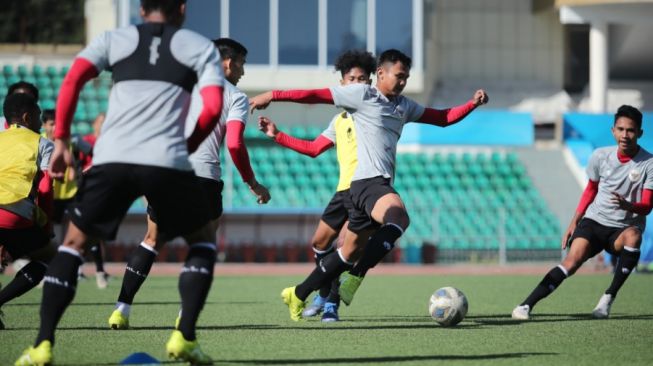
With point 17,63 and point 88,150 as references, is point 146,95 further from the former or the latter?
point 17,63

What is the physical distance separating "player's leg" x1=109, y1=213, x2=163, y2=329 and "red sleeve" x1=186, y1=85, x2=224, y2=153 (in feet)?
7.53

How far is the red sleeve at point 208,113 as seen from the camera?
19.4ft

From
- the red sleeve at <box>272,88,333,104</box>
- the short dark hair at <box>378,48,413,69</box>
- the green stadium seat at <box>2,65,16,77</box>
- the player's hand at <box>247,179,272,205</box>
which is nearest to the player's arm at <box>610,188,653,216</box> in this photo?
the short dark hair at <box>378,48,413,69</box>

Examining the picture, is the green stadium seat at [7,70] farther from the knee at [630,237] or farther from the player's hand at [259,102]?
the player's hand at [259,102]

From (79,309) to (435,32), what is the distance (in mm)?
25167

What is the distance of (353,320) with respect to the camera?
9.34 meters

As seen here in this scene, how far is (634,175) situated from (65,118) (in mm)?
5720

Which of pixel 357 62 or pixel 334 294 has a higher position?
pixel 357 62

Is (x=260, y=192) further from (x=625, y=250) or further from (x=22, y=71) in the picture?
(x=22, y=71)

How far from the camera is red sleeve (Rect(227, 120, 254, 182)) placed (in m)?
8.53

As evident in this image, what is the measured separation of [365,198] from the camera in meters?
8.52

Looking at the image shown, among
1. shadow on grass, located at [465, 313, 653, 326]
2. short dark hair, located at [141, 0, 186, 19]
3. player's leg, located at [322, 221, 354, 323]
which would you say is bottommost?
shadow on grass, located at [465, 313, 653, 326]

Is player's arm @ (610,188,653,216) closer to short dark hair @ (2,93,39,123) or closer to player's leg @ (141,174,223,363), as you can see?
player's leg @ (141,174,223,363)

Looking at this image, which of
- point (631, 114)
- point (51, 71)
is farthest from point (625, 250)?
point (51, 71)
